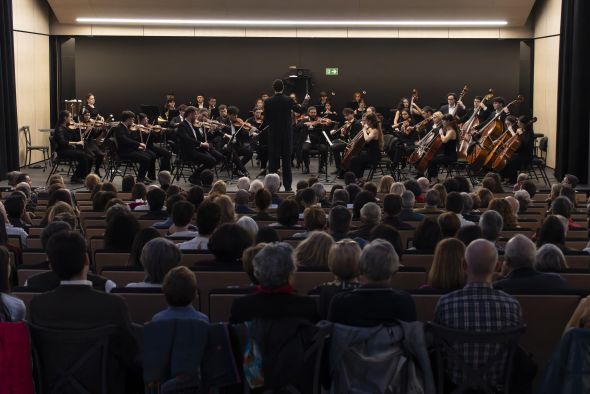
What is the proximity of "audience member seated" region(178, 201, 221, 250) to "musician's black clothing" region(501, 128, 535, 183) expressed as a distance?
9567 mm

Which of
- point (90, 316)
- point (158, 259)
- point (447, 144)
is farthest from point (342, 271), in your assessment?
point (447, 144)

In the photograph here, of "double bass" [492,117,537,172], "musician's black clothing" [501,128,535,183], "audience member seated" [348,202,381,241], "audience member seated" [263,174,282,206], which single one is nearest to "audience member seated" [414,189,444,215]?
"audience member seated" [263,174,282,206]

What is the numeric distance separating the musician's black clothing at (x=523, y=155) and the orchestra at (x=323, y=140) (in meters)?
0.02

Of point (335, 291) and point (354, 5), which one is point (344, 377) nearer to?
point (335, 291)

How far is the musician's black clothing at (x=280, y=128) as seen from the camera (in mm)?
13391

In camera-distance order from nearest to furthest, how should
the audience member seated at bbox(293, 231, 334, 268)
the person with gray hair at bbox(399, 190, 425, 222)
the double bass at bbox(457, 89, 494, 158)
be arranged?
the audience member seated at bbox(293, 231, 334, 268) → the person with gray hair at bbox(399, 190, 425, 222) → the double bass at bbox(457, 89, 494, 158)

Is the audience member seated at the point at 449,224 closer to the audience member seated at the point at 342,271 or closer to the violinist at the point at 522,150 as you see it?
the audience member seated at the point at 342,271

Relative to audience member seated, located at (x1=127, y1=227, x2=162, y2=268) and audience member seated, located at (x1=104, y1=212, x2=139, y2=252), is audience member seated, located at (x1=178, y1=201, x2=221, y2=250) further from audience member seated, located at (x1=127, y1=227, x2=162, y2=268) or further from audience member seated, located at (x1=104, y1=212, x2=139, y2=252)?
audience member seated, located at (x1=127, y1=227, x2=162, y2=268)

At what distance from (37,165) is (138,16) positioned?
160 inches

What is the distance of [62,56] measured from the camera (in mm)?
21594

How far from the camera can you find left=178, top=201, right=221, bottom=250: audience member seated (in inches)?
261

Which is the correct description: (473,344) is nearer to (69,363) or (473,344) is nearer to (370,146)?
(69,363)

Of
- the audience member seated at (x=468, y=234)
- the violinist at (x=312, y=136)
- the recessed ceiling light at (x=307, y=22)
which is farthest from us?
the recessed ceiling light at (x=307, y=22)

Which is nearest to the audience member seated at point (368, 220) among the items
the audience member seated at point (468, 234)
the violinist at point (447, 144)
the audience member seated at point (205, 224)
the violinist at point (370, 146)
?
the audience member seated at point (468, 234)
